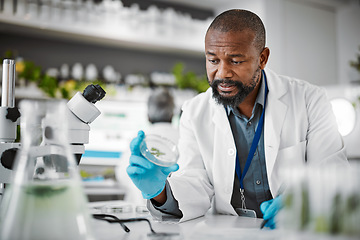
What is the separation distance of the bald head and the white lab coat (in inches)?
9.6

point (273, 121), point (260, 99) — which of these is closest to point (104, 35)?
point (260, 99)

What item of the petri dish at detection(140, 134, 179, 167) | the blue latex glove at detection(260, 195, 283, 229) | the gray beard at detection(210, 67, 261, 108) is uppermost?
the gray beard at detection(210, 67, 261, 108)

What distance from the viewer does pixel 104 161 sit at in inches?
168

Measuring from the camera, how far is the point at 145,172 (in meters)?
1.14

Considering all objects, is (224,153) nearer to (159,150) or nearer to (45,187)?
(159,150)

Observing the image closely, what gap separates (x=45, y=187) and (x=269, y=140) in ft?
3.47

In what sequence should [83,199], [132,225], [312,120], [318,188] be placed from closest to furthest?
[318,188] → [83,199] → [132,225] → [312,120]

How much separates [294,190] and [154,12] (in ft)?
13.3

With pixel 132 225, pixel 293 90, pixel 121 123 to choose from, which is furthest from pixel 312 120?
pixel 121 123

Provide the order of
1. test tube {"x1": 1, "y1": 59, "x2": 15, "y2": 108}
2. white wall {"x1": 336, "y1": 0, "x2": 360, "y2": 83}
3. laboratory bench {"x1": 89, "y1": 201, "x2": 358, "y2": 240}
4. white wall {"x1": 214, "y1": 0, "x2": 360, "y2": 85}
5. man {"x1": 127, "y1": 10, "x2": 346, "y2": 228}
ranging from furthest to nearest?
white wall {"x1": 336, "y1": 0, "x2": 360, "y2": 83} → white wall {"x1": 214, "y1": 0, "x2": 360, "y2": 85} → man {"x1": 127, "y1": 10, "x2": 346, "y2": 228} → test tube {"x1": 1, "y1": 59, "x2": 15, "y2": 108} → laboratory bench {"x1": 89, "y1": 201, "x2": 358, "y2": 240}

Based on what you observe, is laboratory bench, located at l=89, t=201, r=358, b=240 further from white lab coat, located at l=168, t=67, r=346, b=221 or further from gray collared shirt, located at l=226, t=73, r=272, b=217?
gray collared shirt, located at l=226, t=73, r=272, b=217

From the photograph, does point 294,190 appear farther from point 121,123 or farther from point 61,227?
point 121,123

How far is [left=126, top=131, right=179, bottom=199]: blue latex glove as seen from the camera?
1078mm

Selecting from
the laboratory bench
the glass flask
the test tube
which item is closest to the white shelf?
the test tube
